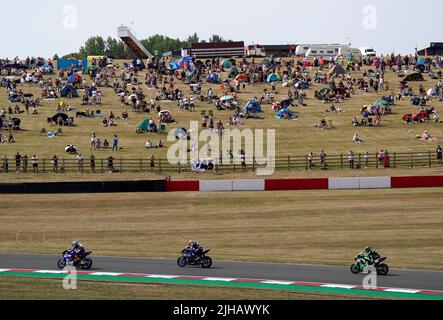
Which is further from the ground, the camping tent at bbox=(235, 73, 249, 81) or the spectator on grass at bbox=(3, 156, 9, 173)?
the camping tent at bbox=(235, 73, 249, 81)

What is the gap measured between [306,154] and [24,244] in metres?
27.1

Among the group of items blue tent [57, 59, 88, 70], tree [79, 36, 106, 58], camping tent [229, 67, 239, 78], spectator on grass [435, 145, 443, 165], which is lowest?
spectator on grass [435, 145, 443, 165]

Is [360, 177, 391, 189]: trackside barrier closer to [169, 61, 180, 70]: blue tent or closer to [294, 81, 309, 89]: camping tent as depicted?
[294, 81, 309, 89]: camping tent

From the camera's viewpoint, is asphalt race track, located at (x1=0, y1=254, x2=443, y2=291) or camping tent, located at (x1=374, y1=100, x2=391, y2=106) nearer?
asphalt race track, located at (x1=0, y1=254, x2=443, y2=291)

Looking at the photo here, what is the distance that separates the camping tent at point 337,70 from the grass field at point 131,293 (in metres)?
57.1

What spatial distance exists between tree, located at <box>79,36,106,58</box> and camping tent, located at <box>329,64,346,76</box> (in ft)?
352

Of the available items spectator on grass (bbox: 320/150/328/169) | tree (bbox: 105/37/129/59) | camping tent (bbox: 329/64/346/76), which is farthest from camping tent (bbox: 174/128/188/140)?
tree (bbox: 105/37/129/59)

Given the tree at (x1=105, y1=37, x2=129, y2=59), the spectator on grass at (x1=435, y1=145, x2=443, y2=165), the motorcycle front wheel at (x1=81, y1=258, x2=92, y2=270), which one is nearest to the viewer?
the motorcycle front wheel at (x1=81, y1=258, x2=92, y2=270)

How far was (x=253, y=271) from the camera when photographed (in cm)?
3108

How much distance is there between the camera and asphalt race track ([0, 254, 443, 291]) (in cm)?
2897

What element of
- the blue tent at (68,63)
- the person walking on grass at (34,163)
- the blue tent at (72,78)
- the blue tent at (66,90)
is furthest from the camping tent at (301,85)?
the person walking on grass at (34,163)

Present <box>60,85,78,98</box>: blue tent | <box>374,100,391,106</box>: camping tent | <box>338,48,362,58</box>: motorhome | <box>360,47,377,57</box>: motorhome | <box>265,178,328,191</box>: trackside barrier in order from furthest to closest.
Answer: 1. <box>360,47,377,57</box>: motorhome
2. <box>338,48,362,58</box>: motorhome
3. <box>60,85,78,98</box>: blue tent
4. <box>374,100,391,106</box>: camping tent
5. <box>265,178,328,191</box>: trackside barrier

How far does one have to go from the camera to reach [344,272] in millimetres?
30453

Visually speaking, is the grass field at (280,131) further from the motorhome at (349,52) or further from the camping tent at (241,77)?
the motorhome at (349,52)
